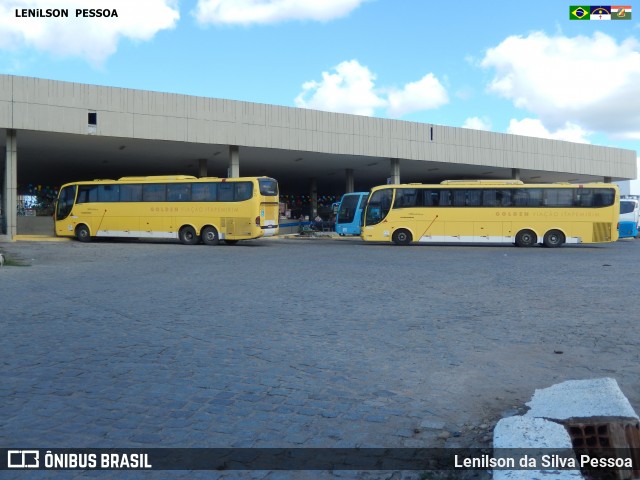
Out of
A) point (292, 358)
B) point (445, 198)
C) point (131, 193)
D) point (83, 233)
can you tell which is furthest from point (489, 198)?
point (292, 358)

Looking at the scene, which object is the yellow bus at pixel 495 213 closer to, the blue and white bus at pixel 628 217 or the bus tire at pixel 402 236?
the bus tire at pixel 402 236

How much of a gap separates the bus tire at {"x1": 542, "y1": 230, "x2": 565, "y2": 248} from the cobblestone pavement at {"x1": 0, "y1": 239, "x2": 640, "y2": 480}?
13366mm

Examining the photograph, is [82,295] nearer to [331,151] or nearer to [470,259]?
[470,259]

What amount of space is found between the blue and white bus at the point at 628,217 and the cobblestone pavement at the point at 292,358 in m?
Answer: 23.2

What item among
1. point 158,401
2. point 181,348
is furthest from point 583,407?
point 181,348

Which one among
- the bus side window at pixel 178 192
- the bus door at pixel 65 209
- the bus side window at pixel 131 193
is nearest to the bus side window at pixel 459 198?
the bus side window at pixel 178 192

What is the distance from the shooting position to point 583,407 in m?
3.61

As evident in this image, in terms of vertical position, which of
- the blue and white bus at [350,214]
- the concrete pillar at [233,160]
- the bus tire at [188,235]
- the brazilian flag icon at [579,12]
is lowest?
Result: the bus tire at [188,235]

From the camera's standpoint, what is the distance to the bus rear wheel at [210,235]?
83.4 ft

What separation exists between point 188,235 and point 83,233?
580cm

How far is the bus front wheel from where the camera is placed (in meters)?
27.4

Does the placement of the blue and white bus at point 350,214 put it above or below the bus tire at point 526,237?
above

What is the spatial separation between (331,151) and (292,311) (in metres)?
25.0

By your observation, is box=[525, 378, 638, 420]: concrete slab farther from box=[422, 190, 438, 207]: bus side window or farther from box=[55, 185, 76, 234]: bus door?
box=[55, 185, 76, 234]: bus door
